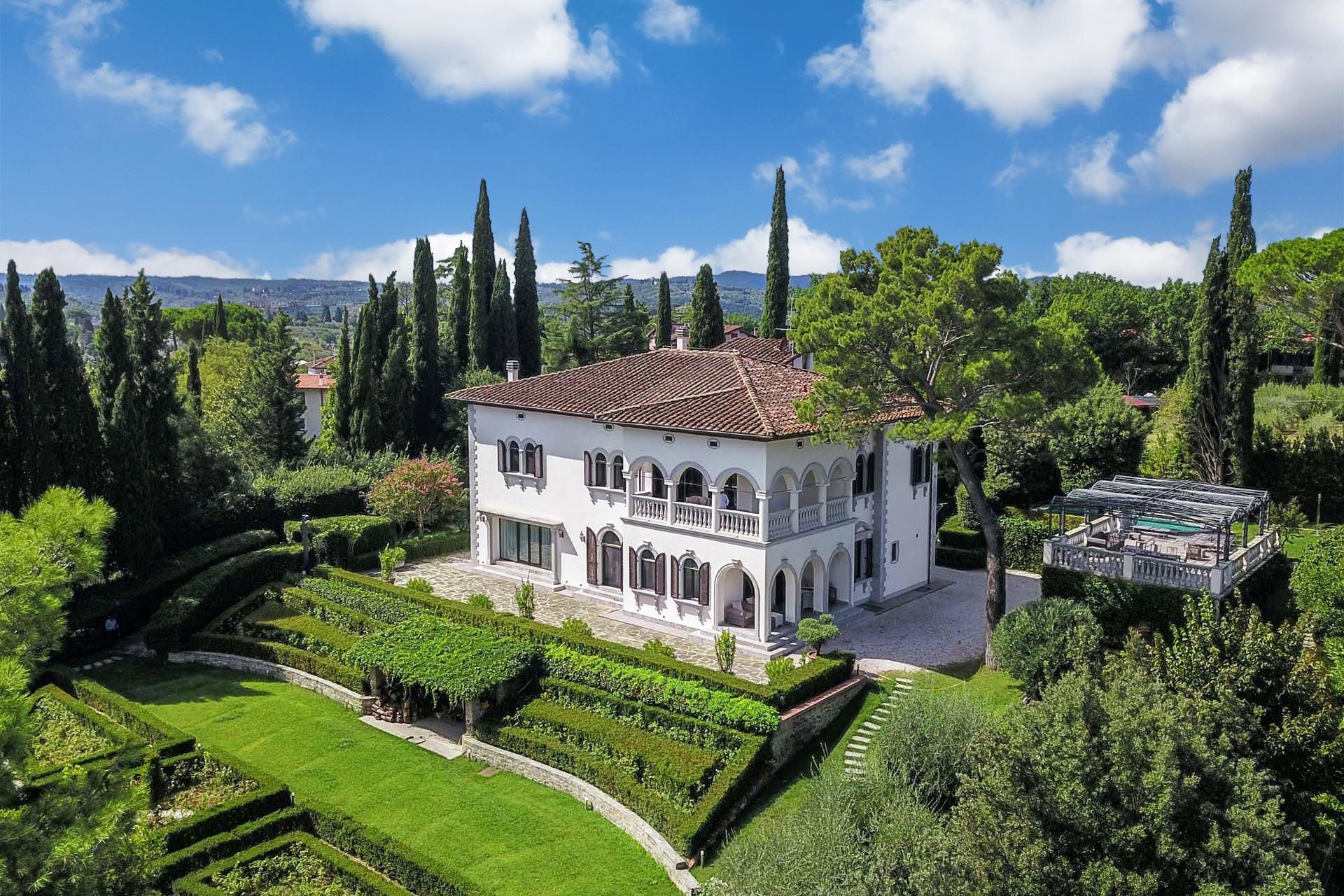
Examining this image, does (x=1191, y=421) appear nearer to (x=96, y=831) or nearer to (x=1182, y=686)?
(x=1182, y=686)

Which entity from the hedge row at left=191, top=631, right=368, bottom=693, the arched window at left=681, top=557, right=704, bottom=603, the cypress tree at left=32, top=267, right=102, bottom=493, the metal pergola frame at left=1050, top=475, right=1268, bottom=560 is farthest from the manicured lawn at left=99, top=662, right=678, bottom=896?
the metal pergola frame at left=1050, top=475, right=1268, bottom=560

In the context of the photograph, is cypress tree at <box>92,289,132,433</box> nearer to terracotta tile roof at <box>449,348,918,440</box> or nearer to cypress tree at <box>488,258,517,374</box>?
terracotta tile roof at <box>449,348,918,440</box>

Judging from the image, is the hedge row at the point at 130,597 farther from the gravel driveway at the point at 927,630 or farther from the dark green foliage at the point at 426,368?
the gravel driveway at the point at 927,630

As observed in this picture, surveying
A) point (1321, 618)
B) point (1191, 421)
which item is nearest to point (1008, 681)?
point (1321, 618)

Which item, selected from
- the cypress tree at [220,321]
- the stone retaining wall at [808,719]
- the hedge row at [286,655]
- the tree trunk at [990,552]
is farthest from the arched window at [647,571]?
the cypress tree at [220,321]

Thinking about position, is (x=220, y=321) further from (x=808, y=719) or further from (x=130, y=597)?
(x=808, y=719)
